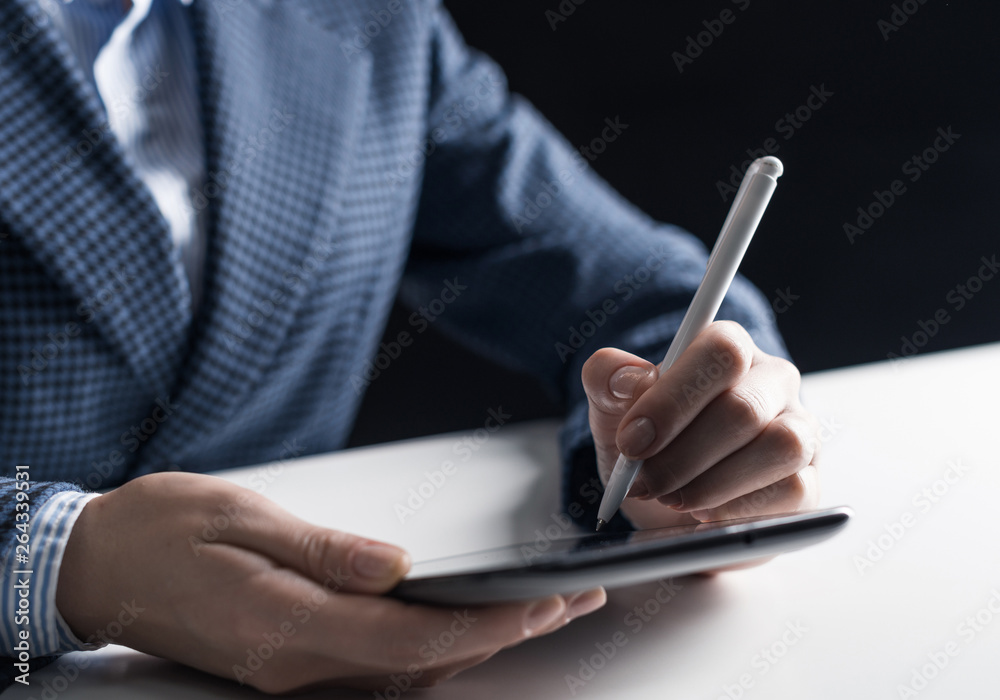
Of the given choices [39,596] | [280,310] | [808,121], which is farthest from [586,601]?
[808,121]

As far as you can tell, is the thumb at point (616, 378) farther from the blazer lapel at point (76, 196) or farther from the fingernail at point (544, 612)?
the blazer lapel at point (76, 196)

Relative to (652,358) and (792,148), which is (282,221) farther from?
(792,148)

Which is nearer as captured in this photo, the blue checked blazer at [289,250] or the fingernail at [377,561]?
the fingernail at [377,561]

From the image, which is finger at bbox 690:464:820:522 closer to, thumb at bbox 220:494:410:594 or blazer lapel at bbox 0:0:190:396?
thumb at bbox 220:494:410:594

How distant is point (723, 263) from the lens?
1.06 ft

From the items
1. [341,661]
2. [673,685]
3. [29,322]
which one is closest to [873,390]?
[673,685]

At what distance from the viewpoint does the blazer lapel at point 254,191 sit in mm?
530

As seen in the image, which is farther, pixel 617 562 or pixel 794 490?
pixel 794 490

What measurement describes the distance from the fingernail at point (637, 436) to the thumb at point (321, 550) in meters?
0.11

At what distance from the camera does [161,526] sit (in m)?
0.32

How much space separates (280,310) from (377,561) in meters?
0.32

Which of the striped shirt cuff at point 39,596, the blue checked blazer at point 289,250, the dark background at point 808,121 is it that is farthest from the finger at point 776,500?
the dark background at point 808,121

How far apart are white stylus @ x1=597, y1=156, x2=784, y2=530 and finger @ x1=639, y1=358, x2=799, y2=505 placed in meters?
0.01

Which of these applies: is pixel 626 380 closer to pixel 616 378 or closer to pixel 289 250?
pixel 616 378
